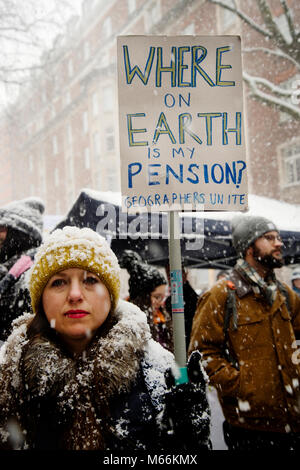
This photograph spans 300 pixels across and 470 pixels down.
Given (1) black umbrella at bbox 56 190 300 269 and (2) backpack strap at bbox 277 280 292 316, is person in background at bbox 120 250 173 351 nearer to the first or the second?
(1) black umbrella at bbox 56 190 300 269

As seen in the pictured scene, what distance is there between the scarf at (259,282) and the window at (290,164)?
15584 millimetres

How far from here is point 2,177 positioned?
167ft

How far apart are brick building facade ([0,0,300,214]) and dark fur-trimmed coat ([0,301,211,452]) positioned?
7464mm

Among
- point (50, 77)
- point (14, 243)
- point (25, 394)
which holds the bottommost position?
point (25, 394)

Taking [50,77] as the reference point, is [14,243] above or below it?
below

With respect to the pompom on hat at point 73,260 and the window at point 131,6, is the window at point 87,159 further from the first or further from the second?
the pompom on hat at point 73,260

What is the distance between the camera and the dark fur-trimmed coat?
148 centimetres

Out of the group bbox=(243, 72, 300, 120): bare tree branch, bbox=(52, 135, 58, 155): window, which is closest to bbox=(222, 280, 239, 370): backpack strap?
bbox=(243, 72, 300, 120): bare tree branch

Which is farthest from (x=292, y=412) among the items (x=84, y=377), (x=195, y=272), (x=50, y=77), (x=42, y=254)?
(x=195, y=272)

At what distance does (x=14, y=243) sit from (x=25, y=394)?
6.65 ft

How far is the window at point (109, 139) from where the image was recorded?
35281mm
